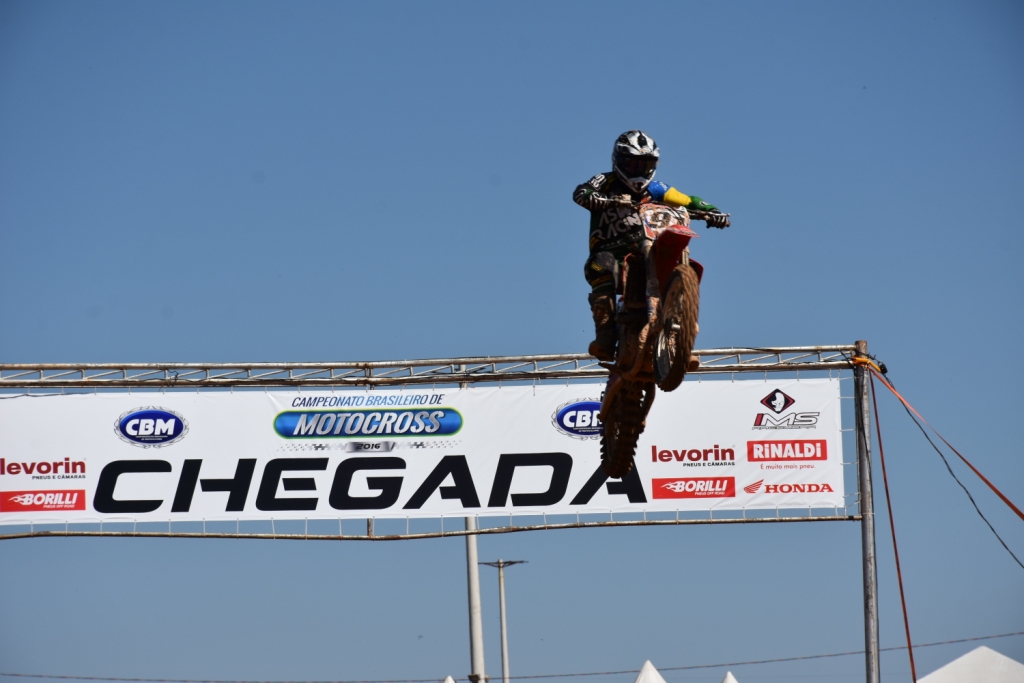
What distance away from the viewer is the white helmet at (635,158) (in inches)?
350

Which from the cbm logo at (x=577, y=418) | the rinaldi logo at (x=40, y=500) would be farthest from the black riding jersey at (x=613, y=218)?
the rinaldi logo at (x=40, y=500)

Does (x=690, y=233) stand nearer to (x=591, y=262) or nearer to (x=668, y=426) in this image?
(x=591, y=262)

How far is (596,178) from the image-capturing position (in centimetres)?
909

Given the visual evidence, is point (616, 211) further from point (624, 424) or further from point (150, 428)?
point (150, 428)

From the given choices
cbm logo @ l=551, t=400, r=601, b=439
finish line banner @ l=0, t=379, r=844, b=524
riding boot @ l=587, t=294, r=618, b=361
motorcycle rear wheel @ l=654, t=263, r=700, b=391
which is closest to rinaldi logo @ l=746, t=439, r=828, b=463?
finish line banner @ l=0, t=379, r=844, b=524

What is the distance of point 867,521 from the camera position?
50.9ft

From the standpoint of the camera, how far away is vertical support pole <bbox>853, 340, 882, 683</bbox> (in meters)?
14.9

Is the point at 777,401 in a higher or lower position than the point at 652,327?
higher

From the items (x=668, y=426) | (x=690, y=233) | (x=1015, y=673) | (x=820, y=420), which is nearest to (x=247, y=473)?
(x=668, y=426)

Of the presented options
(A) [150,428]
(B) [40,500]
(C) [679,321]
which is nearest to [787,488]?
(A) [150,428]

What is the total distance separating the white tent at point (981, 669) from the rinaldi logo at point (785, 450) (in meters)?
5.31

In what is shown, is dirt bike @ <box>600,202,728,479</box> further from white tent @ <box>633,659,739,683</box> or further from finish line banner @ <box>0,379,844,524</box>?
white tent @ <box>633,659,739,683</box>

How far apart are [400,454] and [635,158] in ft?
27.3

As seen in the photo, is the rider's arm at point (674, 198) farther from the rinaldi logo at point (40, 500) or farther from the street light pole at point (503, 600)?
the street light pole at point (503, 600)
